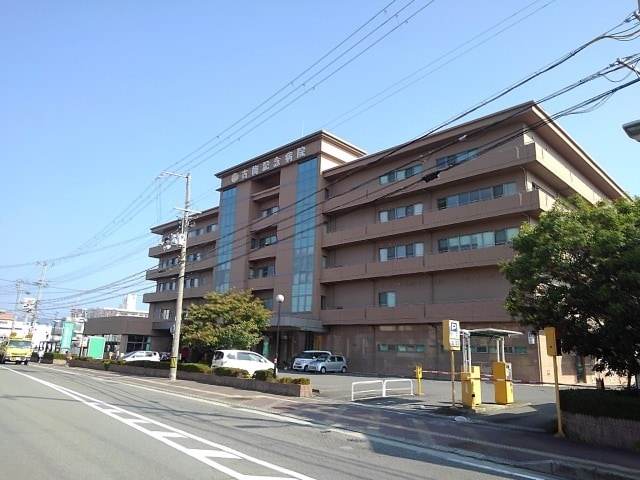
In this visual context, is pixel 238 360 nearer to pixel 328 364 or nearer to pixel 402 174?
pixel 328 364

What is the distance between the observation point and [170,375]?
1096 inches

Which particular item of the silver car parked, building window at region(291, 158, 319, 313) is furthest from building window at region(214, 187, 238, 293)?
the silver car parked

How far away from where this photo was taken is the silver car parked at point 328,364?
37531mm

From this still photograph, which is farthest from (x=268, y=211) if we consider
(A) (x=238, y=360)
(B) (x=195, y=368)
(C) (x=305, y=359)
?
(B) (x=195, y=368)

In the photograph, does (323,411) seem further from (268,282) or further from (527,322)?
(268,282)

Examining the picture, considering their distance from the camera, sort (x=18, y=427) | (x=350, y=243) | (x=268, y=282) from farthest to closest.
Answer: (x=268, y=282) < (x=350, y=243) < (x=18, y=427)

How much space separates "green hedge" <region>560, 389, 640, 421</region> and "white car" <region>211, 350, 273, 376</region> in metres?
18.5

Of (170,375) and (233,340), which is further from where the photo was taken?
(233,340)

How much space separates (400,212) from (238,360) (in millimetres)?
19002

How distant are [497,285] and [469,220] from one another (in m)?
4.81

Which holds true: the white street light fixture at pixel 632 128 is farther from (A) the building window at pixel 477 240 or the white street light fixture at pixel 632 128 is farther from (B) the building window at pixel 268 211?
(B) the building window at pixel 268 211

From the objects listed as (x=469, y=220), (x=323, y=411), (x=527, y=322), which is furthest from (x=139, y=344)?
(x=527, y=322)

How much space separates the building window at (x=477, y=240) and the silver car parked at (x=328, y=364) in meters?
11.8

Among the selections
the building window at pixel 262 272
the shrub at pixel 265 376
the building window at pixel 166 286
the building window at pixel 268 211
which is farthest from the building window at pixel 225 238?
the shrub at pixel 265 376
